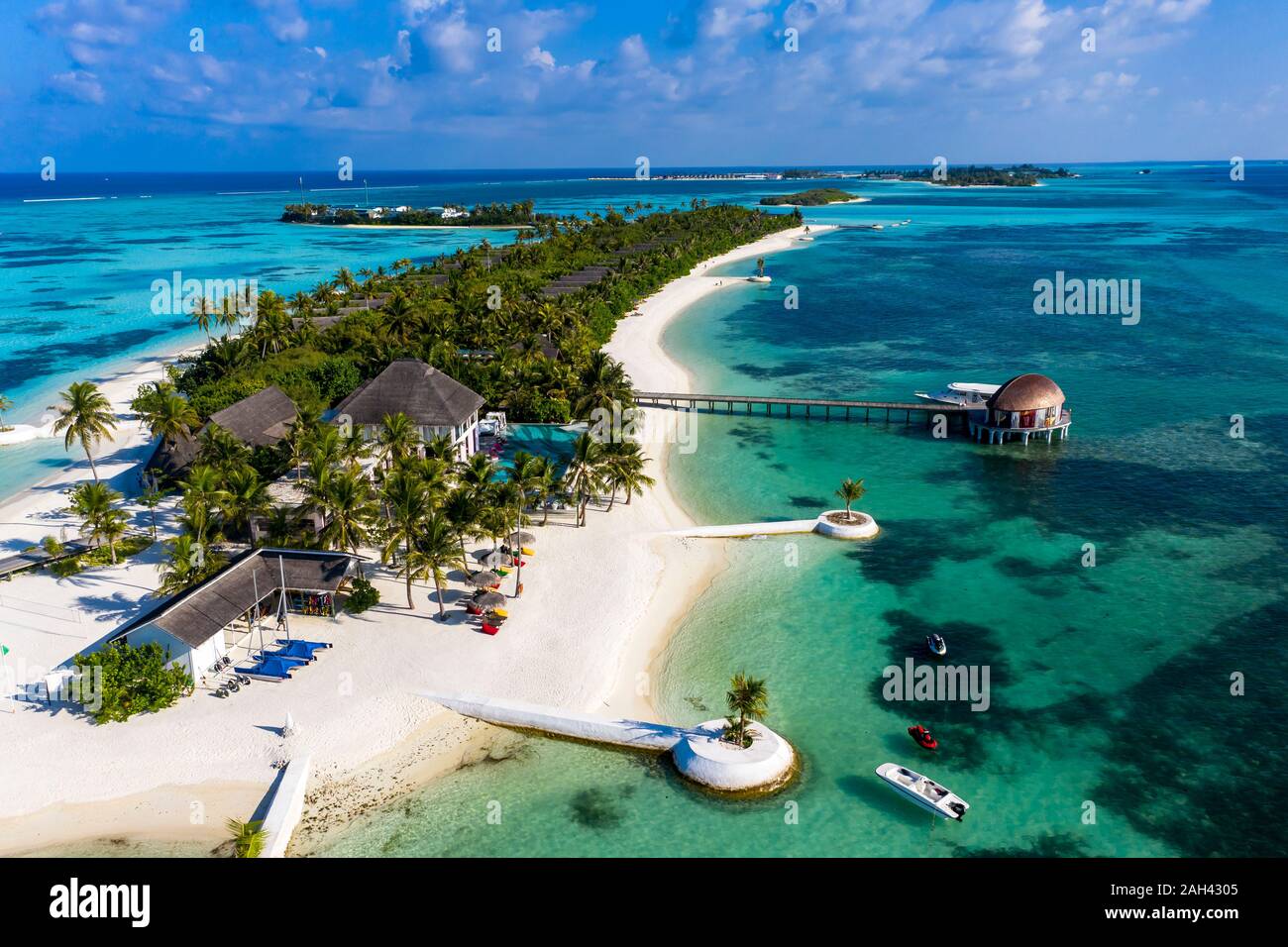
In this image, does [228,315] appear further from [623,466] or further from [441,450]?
[623,466]

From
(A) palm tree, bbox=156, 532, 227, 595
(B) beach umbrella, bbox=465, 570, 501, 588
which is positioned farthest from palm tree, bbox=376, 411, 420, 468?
(A) palm tree, bbox=156, 532, 227, 595

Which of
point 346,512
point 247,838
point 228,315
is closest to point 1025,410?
point 346,512

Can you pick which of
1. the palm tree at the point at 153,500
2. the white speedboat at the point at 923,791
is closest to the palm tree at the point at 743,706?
the white speedboat at the point at 923,791

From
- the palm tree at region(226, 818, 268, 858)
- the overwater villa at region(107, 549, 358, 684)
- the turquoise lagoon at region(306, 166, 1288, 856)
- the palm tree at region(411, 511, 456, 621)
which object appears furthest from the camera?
the palm tree at region(411, 511, 456, 621)

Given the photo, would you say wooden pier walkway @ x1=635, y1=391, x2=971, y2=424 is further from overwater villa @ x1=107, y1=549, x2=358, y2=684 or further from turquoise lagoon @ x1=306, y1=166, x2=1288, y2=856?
overwater villa @ x1=107, y1=549, x2=358, y2=684

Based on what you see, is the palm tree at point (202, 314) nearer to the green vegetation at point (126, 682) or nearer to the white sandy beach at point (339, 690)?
the white sandy beach at point (339, 690)
